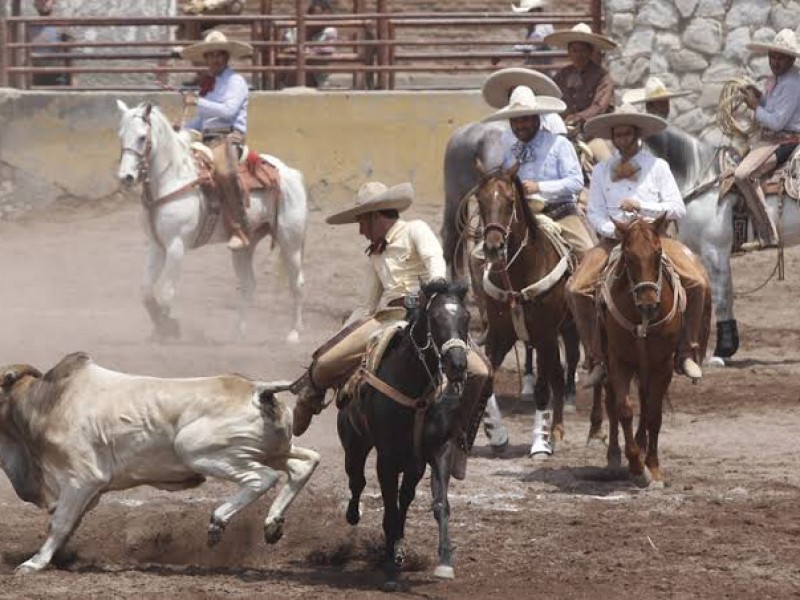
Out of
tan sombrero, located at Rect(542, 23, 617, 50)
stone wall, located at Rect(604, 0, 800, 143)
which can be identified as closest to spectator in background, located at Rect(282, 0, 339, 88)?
stone wall, located at Rect(604, 0, 800, 143)

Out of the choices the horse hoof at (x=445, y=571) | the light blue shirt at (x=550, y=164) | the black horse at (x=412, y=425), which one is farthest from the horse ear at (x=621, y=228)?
the horse hoof at (x=445, y=571)

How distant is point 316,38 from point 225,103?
569cm

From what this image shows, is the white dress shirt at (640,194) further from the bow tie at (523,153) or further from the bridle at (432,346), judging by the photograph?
the bridle at (432,346)

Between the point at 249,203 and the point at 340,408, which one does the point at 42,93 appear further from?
the point at 340,408

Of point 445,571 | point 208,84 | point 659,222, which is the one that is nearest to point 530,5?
point 208,84

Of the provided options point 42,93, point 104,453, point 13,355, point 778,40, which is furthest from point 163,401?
point 42,93

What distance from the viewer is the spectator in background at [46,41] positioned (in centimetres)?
2217

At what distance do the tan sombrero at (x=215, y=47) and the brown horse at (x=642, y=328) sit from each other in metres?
6.96

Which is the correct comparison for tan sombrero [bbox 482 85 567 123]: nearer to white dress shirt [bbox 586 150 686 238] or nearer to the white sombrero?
white dress shirt [bbox 586 150 686 238]

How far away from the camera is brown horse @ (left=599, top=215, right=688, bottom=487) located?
11.3 metres

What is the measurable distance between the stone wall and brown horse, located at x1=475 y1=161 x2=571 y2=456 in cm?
835

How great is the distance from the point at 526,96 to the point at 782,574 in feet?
16.3

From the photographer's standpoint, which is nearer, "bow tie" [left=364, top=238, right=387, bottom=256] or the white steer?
the white steer

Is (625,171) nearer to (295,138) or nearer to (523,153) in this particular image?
(523,153)
